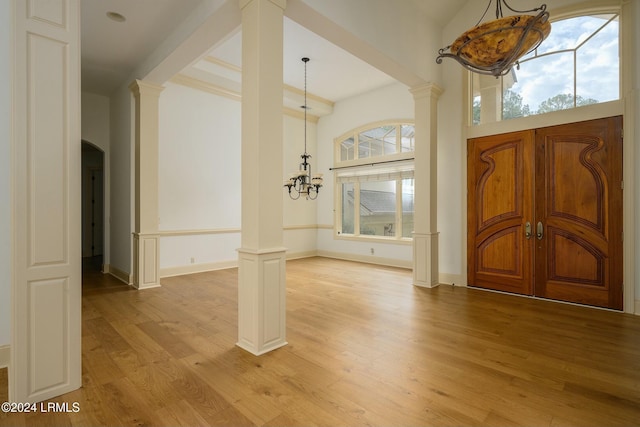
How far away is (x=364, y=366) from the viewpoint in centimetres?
251

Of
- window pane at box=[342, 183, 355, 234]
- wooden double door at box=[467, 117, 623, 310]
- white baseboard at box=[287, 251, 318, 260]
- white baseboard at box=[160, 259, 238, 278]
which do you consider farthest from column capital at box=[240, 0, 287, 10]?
white baseboard at box=[287, 251, 318, 260]

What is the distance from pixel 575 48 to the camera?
418 centimetres

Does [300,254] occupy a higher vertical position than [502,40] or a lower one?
lower

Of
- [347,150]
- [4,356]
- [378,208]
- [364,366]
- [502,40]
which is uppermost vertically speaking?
[347,150]

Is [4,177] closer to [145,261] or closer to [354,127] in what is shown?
[145,261]

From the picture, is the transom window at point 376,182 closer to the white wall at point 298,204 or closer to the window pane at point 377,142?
the window pane at point 377,142

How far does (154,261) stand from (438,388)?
451 centimetres

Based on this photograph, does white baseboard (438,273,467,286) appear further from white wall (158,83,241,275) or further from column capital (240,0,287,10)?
column capital (240,0,287,10)

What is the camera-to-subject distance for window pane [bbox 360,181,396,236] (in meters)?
7.22

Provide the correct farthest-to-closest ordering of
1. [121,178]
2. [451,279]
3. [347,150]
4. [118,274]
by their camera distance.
Answer: [347,150] → [118,274] → [121,178] → [451,279]

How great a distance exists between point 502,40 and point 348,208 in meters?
5.85

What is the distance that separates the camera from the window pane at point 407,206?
22.6ft

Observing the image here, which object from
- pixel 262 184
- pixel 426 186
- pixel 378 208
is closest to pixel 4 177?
pixel 262 184

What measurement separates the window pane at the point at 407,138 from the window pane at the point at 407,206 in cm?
66
